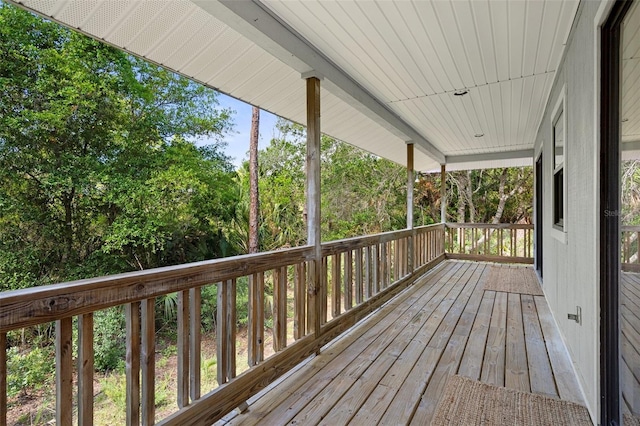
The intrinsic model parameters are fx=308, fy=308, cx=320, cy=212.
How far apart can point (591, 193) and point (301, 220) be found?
8694 millimetres

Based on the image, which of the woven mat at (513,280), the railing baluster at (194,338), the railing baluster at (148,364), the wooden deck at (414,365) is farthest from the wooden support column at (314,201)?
the woven mat at (513,280)

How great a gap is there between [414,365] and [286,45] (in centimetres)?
245

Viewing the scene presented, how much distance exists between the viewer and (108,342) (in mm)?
5535

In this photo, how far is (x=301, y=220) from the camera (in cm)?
1005

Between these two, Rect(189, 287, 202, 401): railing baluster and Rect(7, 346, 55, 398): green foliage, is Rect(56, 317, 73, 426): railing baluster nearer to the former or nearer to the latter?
Rect(189, 287, 202, 401): railing baluster

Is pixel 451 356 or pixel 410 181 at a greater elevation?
pixel 410 181

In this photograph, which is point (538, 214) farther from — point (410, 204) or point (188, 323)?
point (188, 323)

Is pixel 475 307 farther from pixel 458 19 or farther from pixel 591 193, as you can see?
pixel 458 19

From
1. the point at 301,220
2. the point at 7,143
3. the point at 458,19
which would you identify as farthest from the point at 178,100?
the point at 458,19

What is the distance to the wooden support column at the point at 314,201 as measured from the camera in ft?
8.09

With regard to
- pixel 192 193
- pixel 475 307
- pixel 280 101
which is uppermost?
pixel 280 101

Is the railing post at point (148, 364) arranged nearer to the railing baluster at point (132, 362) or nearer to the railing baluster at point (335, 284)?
the railing baluster at point (132, 362)

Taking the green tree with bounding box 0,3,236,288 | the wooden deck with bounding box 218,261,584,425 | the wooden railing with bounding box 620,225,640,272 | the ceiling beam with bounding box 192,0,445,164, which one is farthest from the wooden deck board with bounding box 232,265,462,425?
the green tree with bounding box 0,3,236,288

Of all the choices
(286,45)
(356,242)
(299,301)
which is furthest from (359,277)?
(286,45)
